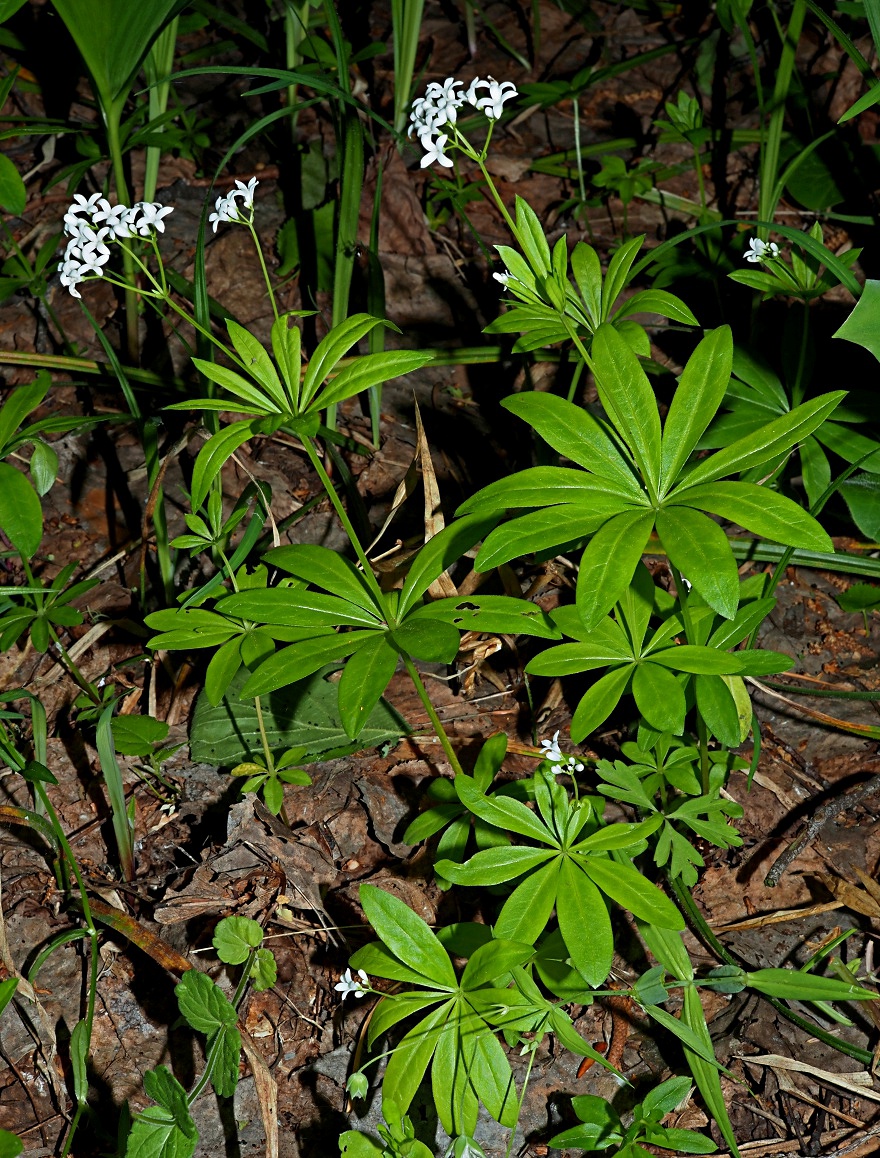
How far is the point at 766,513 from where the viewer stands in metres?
1.30

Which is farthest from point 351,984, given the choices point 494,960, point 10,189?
point 10,189

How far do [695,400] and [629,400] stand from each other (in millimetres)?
105

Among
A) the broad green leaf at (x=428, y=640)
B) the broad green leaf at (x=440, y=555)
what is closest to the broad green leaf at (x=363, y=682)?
the broad green leaf at (x=428, y=640)

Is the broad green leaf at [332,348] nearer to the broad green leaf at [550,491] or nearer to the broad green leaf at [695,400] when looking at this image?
the broad green leaf at [550,491]

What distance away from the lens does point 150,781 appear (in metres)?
2.00

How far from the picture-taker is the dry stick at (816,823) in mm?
1759

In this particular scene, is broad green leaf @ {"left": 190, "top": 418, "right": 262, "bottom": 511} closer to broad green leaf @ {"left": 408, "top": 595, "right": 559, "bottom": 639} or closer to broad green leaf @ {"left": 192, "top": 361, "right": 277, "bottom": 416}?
broad green leaf @ {"left": 192, "top": 361, "right": 277, "bottom": 416}

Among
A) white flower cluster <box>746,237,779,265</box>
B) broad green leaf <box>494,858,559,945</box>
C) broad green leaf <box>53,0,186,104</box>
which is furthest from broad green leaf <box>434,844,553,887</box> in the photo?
broad green leaf <box>53,0,186,104</box>

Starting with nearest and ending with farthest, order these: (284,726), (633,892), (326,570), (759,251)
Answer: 1. (633,892)
2. (326,570)
3. (759,251)
4. (284,726)

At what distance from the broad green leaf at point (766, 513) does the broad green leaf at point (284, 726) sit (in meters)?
0.92

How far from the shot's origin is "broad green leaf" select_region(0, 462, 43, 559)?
66.1 inches

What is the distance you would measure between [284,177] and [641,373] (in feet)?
6.94

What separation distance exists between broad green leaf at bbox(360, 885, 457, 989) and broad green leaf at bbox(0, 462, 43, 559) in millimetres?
855

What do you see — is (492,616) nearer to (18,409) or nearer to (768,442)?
(768,442)
